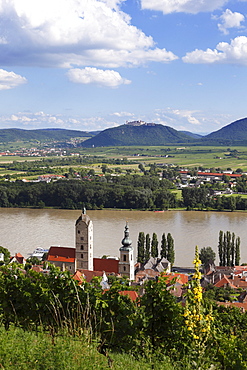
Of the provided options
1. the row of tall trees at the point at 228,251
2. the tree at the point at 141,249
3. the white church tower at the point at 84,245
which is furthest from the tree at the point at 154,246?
the white church tower at the point at 84,245

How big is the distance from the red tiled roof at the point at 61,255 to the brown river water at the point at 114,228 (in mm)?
4398

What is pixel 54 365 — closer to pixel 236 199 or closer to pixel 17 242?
pixel 17 242

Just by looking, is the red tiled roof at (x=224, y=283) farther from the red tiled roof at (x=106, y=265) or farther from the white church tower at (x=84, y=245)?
the white church tower at (x=84, y=245)

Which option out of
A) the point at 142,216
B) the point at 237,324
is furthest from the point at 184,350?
the point at 142,216

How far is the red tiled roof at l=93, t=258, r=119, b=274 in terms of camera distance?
2227 centimetres

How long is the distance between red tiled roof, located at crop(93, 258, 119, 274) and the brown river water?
4.72 metres

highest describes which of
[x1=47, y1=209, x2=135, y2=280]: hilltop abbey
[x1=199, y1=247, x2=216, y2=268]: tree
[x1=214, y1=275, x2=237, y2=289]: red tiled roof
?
[x1=47, y1=209, x2=135, y2=280]: hilltop abbey

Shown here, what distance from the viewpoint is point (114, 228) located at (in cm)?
3566

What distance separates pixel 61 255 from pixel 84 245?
5.86 ft

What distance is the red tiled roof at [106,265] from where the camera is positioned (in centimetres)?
2227

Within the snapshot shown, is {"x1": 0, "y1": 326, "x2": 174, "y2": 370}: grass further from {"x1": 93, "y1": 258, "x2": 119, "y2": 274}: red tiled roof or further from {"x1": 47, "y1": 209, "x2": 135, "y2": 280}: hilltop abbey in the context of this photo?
{"x1": 93, "y1": 258, "x2": 119, "y2": 274}: red tiled roof

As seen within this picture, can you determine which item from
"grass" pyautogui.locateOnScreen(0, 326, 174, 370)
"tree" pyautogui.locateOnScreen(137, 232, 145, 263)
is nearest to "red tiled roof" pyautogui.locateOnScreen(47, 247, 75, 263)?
"tree" pyautogui.locateOnScreen(137, 232, 145, 263)

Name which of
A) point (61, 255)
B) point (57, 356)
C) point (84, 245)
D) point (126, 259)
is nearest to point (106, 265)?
point (126, 259)

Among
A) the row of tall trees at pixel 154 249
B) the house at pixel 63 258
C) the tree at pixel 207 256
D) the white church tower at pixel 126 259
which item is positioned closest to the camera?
the white church tower at pixel 126 259
